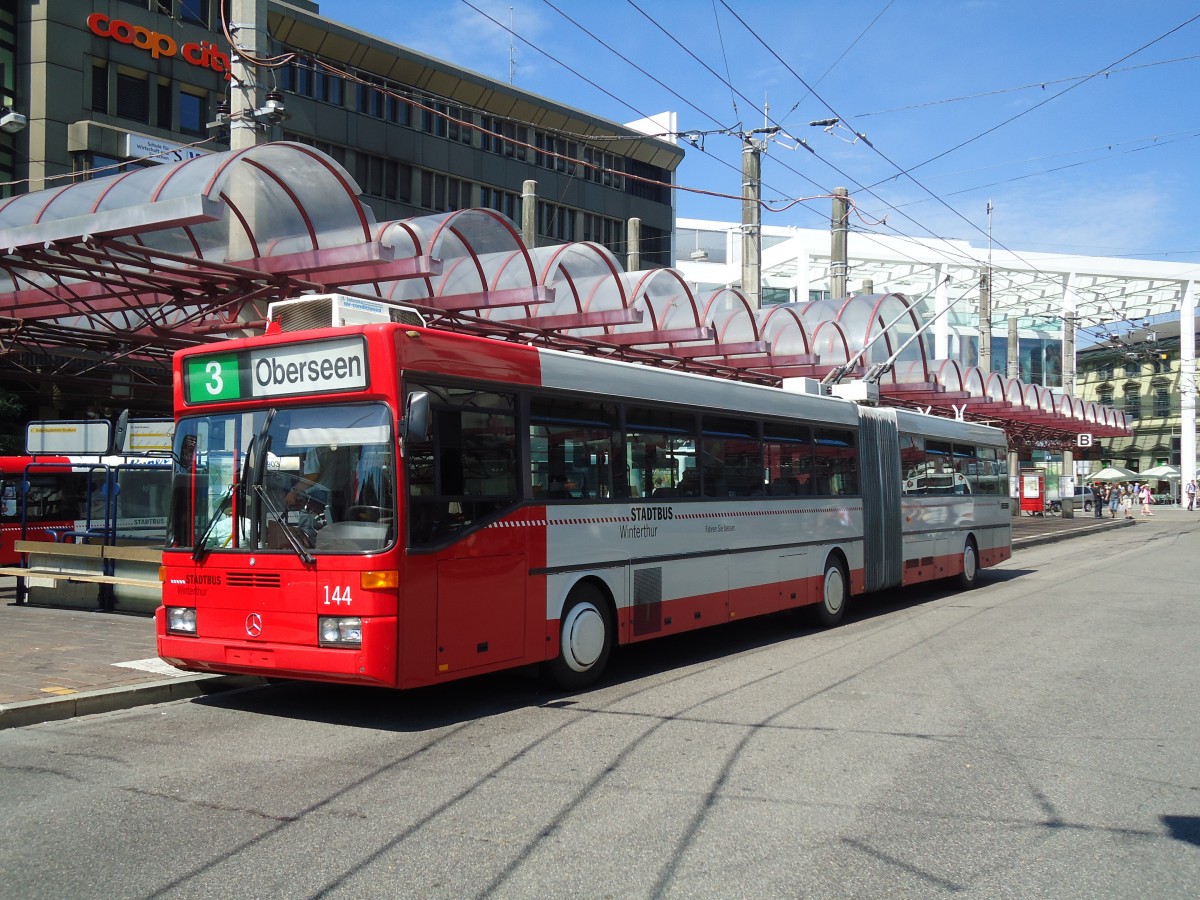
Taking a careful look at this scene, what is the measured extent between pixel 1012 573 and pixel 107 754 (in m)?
19.5

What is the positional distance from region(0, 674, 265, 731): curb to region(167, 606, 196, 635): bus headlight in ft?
2.39

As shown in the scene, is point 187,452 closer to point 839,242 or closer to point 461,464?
point 461,464

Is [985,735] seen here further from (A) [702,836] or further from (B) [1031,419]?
(B) [1031,419]

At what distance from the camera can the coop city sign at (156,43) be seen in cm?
2984

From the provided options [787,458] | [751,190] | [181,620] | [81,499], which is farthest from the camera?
[81,499]

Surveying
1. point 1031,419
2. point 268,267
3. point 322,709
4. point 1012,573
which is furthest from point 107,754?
point 1031,419

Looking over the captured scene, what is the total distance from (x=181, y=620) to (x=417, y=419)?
8.79ft

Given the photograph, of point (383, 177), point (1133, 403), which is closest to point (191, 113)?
point (383, 177)

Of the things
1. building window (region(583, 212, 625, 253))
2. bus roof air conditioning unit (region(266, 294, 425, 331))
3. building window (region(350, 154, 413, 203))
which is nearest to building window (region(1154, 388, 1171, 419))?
building window (region(583, 212, 625, 253))

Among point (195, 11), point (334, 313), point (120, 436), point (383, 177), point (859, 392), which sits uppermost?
point (195, 11)

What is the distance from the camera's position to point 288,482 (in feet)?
26.5

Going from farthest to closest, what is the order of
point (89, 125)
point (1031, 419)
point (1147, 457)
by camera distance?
point (1147, 457) < point (1031, 419) < point (89, 125)

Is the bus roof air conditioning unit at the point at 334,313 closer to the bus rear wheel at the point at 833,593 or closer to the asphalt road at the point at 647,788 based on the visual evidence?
the asphalt road at the point at 647,788

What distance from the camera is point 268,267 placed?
1277 centimetres
